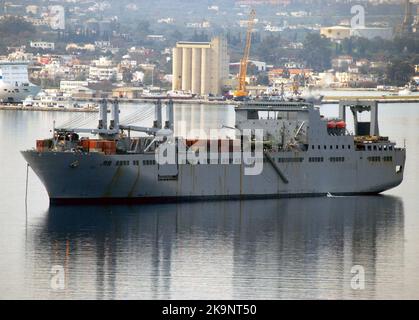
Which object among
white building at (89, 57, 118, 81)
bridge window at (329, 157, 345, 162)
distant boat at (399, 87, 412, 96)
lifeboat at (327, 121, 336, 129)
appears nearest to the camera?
bridge window at (329, 157, 345, 162)

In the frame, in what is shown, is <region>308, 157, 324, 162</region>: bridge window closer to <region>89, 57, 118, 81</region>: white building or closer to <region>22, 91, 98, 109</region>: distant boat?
<region>22, 91, 98, 109</region>: distant boat

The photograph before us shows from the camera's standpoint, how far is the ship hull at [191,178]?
35344 millimetres

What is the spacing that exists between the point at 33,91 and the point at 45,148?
62.9 meters

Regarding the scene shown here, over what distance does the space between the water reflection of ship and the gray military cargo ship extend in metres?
0.48

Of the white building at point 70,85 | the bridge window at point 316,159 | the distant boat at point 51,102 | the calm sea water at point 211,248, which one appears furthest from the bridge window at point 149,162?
the white building at point 70,85

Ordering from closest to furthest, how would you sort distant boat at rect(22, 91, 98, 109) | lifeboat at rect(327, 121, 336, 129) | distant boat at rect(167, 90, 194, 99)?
1. lifeboat at rect(327, 121, 336, 129)
2. distant boat at rect(22, 91, 98, 109)
3. distant boat at rect(167, 90, 194, 99)

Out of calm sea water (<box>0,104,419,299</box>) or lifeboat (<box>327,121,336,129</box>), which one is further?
lifeboat (<box>327,121,336,129</box>)

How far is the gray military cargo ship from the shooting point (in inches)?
1398

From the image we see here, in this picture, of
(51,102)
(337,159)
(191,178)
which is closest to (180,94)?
(51,102)

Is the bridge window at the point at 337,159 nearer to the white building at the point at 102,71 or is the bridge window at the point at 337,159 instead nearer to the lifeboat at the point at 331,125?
the lifeboat at the point at 331,125

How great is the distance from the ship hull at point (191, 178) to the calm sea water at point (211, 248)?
38 centimetres

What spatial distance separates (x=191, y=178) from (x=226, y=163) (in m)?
0.94

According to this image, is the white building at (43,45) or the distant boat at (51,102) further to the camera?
the white building at (43,45)

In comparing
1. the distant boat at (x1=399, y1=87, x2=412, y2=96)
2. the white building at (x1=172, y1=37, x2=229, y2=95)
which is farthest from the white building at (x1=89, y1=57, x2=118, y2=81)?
the distant boat at (x1=399, y1=87, x2=412, y2=96)
